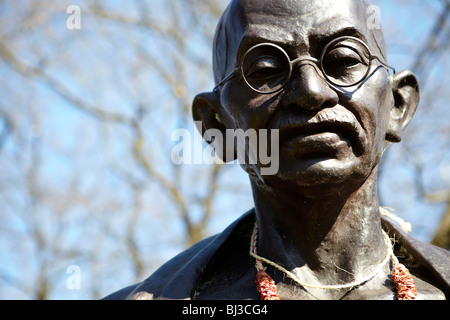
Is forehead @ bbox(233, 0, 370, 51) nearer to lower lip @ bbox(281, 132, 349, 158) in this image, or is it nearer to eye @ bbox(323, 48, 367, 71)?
eye @ bbox(323, 48, 367, 71)

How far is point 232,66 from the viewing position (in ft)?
10.1

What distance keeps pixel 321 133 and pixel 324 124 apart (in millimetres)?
34

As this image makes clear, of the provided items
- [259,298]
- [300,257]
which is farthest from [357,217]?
[259,298]

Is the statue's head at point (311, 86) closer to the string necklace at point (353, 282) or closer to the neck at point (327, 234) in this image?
the neck at point (327, 234)

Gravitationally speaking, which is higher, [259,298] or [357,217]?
[357,217]

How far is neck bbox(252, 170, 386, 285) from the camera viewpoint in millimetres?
2955

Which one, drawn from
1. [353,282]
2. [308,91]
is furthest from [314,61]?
[353,282]

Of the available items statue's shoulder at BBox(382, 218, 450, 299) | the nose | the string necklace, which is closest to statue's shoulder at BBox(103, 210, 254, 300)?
the string necklace

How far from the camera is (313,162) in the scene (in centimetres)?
276

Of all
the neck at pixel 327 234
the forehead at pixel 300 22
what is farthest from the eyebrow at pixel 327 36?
the neck at pixel 327 234

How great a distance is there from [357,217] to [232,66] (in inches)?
29.8

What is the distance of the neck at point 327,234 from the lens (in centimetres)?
296

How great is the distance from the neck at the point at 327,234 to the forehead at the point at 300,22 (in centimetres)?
Result: 56
